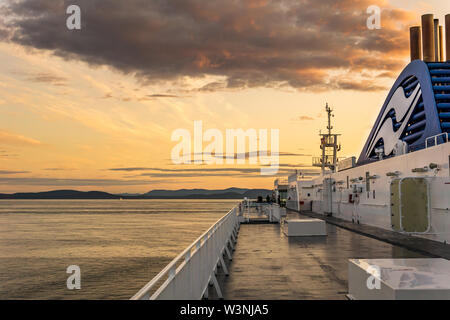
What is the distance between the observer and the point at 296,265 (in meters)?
14.8

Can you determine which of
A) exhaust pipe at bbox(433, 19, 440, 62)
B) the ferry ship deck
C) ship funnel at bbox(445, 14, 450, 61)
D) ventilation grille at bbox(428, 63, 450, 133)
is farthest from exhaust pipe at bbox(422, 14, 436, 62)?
the ferry ship deck

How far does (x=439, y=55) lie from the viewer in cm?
7481

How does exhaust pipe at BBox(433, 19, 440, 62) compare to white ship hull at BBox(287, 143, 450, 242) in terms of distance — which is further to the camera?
exhaust pipe at BBox(433, 19, 440, 62)

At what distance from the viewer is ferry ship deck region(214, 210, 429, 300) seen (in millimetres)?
10703

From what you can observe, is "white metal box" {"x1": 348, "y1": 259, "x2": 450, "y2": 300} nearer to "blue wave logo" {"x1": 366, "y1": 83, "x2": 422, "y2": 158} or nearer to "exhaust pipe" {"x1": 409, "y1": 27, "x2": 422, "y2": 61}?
"blue wave logo" {"x1": 366, "y1": 83, "x2": 422, "y2": 158}

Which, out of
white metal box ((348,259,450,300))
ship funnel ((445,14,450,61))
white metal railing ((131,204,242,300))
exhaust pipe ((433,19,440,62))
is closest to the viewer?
white metal railing ((131,204,242,300))

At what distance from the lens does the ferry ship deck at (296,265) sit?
10703 millimetres

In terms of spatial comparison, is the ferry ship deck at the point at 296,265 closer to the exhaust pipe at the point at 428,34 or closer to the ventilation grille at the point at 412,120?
the ventilation grille at the point at 412,120

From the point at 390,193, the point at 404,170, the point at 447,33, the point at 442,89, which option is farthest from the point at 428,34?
the point at 390,193

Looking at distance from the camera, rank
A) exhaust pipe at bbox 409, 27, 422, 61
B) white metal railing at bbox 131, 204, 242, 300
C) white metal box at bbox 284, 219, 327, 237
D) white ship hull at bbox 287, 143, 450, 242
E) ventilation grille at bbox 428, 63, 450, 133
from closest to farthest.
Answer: white metal railing at bbox 131, 204, 242, 300, white ship hull at bbox 287, 143, 450, 242, white metal box at bbox 284, 219, 327, 237, ventilation grille at bbox 428, 63, 450, 133, exhaust pipe at bbox 409, 27, 422, 61

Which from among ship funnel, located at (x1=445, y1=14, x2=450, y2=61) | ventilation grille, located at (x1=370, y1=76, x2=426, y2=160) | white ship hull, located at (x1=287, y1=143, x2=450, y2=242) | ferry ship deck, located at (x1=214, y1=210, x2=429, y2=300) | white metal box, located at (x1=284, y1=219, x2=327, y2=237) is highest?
ship funnel, located at (x1=445, y1=14, x2=450, y2=61)
